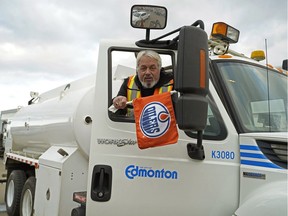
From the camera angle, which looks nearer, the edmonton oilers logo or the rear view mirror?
the edmonton oilers logo

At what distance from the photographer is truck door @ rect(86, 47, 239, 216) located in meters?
2.36

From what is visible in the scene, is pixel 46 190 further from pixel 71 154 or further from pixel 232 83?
pixel 232 83

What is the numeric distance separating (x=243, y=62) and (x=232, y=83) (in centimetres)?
28

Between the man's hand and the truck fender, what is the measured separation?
1097 mm

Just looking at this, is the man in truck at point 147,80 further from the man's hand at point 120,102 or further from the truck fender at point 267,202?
the truck fender at point 267,202

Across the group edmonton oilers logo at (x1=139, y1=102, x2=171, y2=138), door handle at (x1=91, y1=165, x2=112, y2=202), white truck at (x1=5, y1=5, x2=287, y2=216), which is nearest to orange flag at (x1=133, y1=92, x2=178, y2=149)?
edmonton oilers logo at (x1=139, y1=102, x2=171, y2=138)

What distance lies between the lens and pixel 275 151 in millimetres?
2172

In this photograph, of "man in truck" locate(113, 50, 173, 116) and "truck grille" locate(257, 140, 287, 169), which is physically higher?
"man in truck" locate(113, 50, 173, 116)

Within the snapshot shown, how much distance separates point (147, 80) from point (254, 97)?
2.74 feet

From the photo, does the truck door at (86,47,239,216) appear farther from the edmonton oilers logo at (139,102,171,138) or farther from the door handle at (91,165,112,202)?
the edmonton oilers logo at (139,102,171,138)

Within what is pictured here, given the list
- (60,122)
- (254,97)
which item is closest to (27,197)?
(60,122)

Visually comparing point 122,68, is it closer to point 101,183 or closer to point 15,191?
point 101,183

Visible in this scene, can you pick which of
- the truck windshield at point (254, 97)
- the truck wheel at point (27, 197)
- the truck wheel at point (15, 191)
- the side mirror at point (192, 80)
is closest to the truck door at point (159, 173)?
the truck windshield at point (254, 97)

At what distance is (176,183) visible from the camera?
242 cm
